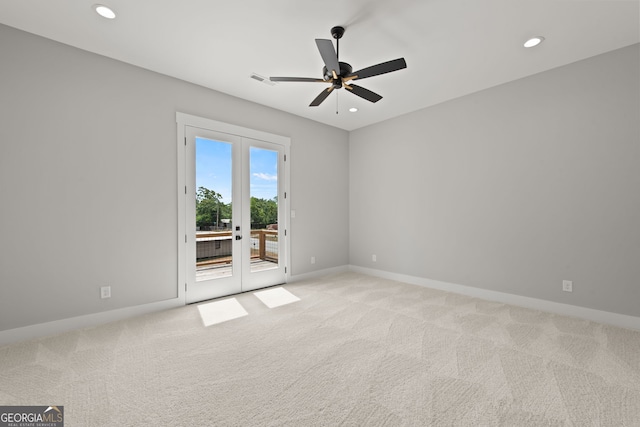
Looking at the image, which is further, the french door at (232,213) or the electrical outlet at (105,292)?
the french door at (232,213)

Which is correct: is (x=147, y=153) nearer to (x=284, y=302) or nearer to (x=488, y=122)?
(x=284, y=302)

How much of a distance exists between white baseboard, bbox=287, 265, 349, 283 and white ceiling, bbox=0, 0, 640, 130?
3.20 m

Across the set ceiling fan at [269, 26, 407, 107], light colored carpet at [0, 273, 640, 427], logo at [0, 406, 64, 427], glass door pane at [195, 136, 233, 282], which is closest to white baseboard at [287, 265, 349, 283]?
glass door pane at [195, 136, 233, 282]

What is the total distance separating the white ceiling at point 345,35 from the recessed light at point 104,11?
0.05 metres

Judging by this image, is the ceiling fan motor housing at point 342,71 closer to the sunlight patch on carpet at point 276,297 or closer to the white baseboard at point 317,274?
the sunlight patch on carpet at point 276,297

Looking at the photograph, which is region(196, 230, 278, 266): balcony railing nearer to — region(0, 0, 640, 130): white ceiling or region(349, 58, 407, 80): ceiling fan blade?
region(0, 0, 640, 130): white ceiling

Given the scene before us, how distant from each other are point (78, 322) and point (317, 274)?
3.50 meters

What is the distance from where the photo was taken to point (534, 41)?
2.85m

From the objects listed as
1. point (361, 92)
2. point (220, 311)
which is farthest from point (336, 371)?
point (361, 92)

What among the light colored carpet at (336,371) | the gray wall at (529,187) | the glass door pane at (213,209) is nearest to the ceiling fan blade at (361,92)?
the gray wall at (529,187)

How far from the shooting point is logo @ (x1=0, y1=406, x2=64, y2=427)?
1663 millimetres

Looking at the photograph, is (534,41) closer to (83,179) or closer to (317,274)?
(317,274)

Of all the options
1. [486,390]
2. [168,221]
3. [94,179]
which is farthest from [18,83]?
[486,390]

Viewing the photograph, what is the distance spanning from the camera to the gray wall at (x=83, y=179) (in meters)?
2.66
